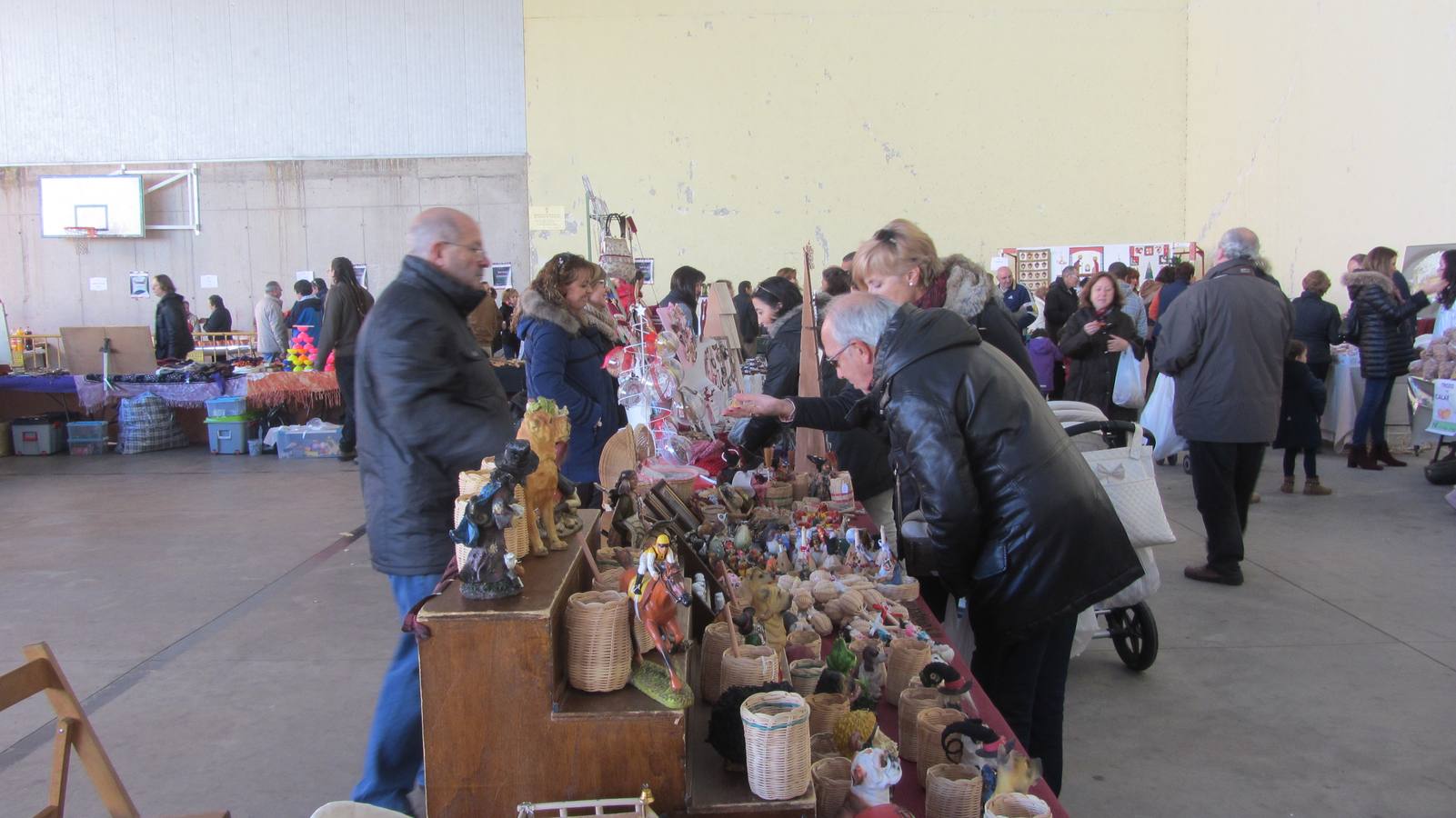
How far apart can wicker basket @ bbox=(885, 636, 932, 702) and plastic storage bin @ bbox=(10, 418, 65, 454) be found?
972 cm

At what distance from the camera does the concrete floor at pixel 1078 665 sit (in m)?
2.64

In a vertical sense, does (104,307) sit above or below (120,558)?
above

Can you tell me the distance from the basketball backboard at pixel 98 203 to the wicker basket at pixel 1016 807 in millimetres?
15542

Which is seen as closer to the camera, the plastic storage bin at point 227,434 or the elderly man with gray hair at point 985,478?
Result: the elderly man with gray hair at point 985,478

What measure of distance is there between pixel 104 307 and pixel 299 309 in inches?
266

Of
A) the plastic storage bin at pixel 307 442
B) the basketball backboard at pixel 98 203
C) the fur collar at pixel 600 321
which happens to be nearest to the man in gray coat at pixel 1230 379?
the fur collar at pixel 600 321

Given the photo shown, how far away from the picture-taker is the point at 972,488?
185cm

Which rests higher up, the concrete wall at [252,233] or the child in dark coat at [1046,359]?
the concrete wall at [252,233]

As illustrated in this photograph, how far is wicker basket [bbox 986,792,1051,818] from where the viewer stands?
4.26ft

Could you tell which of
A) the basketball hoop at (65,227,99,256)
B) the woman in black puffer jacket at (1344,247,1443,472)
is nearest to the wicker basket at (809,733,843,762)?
the woman in black puffer jacket at (1344,247,1443,472)

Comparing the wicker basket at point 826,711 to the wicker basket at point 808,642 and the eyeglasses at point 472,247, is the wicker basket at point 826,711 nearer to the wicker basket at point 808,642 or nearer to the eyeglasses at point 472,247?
the wicker basket at point 808,642

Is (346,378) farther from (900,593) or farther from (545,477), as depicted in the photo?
(545,477)

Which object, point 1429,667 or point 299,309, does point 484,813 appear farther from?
point 299,309

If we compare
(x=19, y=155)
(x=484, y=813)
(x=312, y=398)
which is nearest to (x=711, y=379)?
(x=484, y=813)
